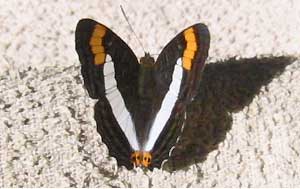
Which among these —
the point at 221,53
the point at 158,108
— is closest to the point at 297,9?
the point at 221,53

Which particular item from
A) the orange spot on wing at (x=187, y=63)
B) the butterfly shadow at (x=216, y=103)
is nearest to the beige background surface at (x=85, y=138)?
the butterfly shadow at (x=216, y=103)

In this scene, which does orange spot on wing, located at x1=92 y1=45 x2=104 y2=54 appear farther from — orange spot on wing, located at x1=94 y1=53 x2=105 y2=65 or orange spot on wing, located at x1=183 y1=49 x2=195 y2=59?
orange spot on wing, located at x1=183 y1=49 x2=195 y2=59

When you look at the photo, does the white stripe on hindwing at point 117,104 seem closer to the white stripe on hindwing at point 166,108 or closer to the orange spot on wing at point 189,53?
the white stripe on hindwing at point 166,108

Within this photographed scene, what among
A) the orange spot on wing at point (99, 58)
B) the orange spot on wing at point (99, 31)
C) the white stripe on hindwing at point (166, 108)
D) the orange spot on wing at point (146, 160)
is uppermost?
the orange spot on wing at point (99, 31)

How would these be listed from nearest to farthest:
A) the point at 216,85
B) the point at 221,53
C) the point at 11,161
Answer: the point at 11,161 < the point at 216,85 < the point at 221,53

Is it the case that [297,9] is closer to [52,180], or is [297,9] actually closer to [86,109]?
[86,109]

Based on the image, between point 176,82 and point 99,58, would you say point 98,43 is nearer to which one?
point 99,58
